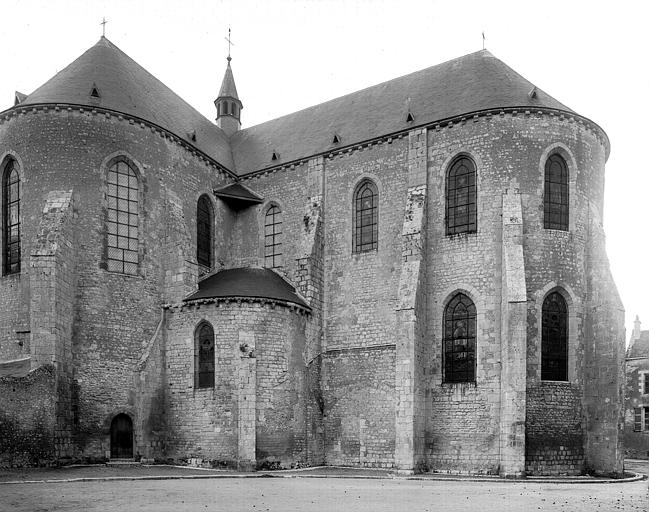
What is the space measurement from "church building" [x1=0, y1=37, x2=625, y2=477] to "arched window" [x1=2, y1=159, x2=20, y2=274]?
0.35ft

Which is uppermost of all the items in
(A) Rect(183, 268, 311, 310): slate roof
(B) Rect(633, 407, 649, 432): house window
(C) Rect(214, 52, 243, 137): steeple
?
(C) Rect(214, 52, 243, 137): steeple

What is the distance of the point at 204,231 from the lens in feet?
107

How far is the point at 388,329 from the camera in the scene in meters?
→ 28.6

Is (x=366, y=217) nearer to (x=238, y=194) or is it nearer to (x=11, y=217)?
(x=238, y=194)

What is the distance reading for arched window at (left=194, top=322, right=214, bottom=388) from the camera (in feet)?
92.0

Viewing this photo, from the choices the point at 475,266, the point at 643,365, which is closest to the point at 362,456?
the point at 475,266

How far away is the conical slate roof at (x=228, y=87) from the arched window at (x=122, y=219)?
17491mm

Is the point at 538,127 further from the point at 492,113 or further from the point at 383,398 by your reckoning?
the point at 383,398

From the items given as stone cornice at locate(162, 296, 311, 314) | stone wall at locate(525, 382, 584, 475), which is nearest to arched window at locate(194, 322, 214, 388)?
stone cornice at locate(162, 296, 311, 314)

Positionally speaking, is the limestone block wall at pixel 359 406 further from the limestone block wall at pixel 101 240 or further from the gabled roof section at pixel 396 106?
the gabled roof section at pixel 396 106

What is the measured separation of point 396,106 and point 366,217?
5.43 meters

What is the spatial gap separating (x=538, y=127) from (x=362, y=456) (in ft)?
46.7

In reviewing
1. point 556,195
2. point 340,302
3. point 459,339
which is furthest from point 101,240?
point 556,195

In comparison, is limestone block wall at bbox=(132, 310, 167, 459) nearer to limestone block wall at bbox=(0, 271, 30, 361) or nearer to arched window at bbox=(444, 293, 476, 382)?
limestone block wall at bbox=(0, 271, 30, 361)
